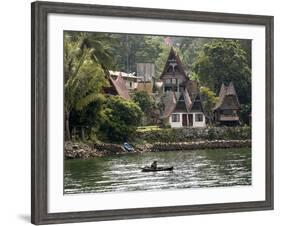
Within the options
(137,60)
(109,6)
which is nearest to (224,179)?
(137,60)

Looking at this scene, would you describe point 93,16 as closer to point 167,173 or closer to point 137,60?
point 137,60

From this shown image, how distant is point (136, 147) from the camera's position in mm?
5895

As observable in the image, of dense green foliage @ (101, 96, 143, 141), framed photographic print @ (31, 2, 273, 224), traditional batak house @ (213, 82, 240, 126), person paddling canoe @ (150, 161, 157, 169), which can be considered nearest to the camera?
framed photographic print @ (31, 2, 273, 224)

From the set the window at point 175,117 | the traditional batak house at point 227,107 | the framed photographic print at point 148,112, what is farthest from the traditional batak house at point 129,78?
the traditional batak house at point 227,107

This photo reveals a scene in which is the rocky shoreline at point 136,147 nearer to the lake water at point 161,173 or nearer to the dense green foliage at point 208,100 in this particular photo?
the lake water at point 161,173

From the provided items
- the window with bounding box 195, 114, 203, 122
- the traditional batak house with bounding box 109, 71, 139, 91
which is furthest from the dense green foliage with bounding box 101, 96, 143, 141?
the window with bounding box 195, 114, 203, 122

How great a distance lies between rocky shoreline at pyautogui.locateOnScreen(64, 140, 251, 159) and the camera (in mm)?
5648

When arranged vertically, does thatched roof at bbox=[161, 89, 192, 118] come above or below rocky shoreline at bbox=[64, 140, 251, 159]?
above

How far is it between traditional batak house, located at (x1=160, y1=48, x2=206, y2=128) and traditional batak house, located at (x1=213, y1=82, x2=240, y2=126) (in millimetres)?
130

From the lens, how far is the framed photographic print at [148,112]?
5523mm

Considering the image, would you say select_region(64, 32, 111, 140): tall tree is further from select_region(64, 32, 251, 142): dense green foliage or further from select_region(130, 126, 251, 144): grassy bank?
select_region(130, 126, 251, 144): grassy bank

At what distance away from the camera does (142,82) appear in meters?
5.88

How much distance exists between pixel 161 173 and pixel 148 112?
1.46 ft

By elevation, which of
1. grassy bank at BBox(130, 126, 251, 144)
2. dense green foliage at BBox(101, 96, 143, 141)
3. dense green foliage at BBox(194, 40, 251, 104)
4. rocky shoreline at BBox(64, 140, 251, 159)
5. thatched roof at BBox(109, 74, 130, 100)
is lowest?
rocky shoreline at BBox(64, 140, 251, 159)
